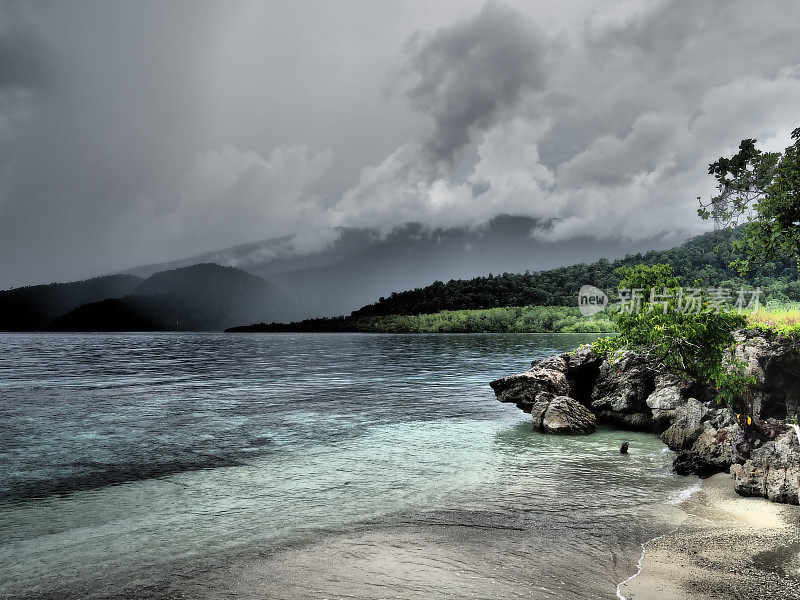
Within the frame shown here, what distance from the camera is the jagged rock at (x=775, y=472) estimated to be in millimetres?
13438

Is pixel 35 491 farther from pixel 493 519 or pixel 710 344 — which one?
pixel 710 344

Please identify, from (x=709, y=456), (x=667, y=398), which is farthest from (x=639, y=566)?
(x=667, y=398)

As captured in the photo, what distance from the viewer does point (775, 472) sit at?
1402 centimetres

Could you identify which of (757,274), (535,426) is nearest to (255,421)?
(535,426)

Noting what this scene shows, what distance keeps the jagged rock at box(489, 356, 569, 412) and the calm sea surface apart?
1279 millimetres

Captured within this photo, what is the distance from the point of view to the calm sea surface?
10148 millimetres

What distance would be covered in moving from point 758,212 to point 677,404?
10.7m

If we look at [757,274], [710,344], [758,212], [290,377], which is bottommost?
[290,377]

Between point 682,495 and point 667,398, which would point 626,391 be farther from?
point 682,495

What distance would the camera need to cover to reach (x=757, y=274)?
379 feet

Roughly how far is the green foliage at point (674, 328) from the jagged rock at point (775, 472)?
6782 millimetres

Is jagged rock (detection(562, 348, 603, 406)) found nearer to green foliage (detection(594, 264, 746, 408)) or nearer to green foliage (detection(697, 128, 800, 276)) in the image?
green foliage (detection(594, 264, 746, 408))

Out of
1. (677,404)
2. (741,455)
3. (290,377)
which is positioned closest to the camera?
(741,455)

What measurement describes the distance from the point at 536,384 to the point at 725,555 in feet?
64.1
